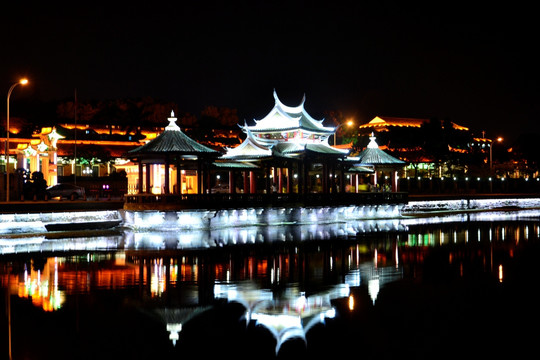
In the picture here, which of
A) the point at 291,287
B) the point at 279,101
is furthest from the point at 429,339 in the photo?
the point at 279,101

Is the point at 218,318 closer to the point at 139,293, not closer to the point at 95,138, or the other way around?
the point at 139,293

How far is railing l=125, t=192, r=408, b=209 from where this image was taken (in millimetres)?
32062

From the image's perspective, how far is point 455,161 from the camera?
263ft

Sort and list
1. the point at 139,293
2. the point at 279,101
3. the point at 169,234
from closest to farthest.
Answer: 1. the point at 139,293
2. the point at 169,234
3. the point at 279,101

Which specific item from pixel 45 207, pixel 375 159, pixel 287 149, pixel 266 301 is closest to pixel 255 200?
pixel 287 149

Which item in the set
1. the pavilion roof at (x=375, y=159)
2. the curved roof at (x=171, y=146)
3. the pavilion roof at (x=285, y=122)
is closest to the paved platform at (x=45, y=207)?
the curved roof at (x=171, y=146)

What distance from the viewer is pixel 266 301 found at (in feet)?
44.1

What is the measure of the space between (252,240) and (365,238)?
572cm

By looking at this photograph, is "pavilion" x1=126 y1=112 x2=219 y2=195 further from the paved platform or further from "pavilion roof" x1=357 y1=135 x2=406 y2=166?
"pavilion roof" x1=357 y1=135 x2=406 y2=166

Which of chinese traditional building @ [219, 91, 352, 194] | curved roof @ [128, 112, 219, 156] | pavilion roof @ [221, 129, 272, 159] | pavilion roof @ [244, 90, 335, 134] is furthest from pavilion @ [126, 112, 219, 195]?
pavilion roof @ [244, 90, 335, 134]

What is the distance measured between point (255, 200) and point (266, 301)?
23599mm

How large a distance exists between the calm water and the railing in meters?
7.30

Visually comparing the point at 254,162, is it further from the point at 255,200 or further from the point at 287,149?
the point at 255,200

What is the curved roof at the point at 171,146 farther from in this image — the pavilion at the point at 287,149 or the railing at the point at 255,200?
the pavilion at the point at 287,149
